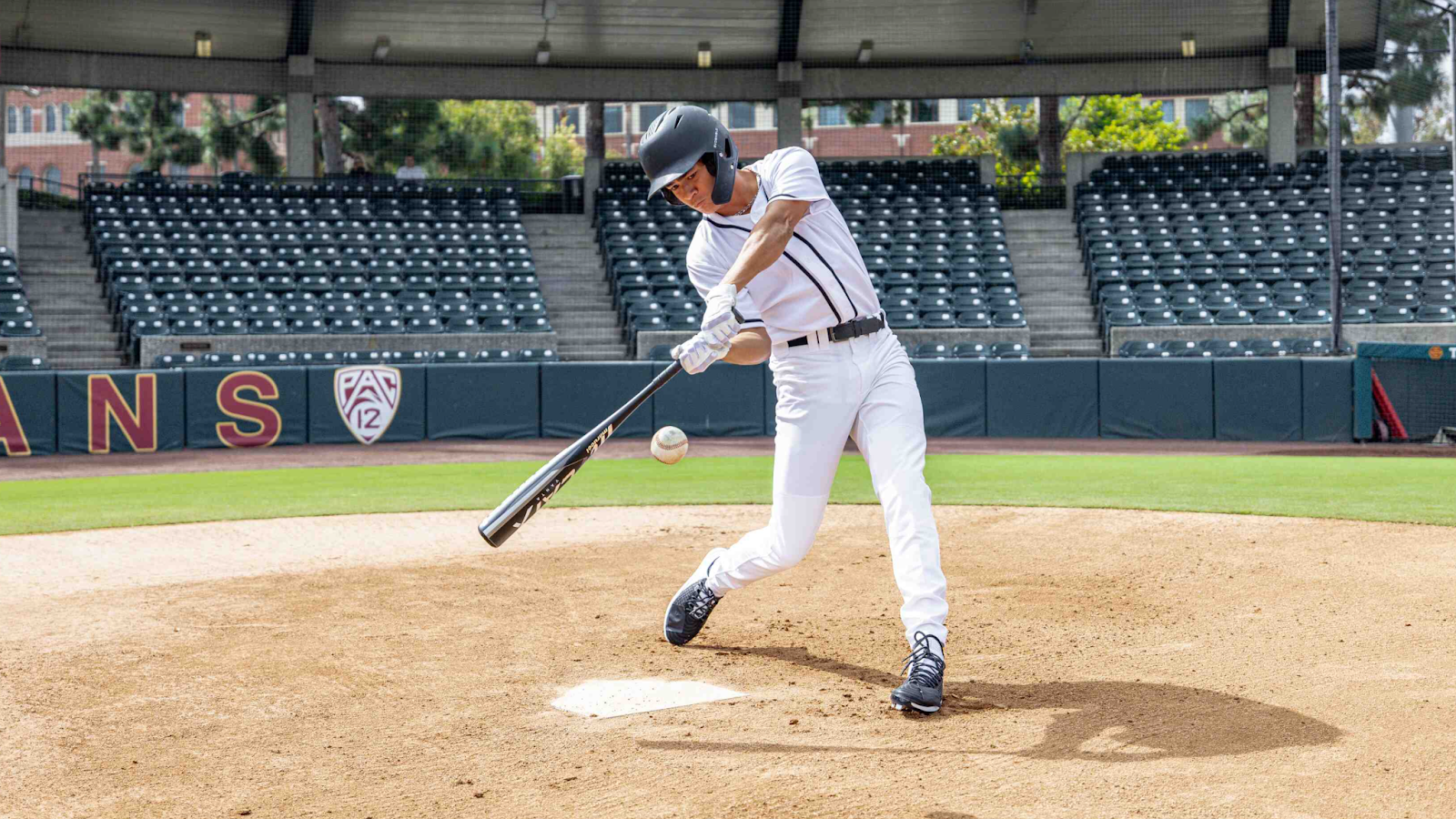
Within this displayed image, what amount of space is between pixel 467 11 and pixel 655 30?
382 cm

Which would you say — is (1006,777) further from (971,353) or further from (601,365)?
(971,353)

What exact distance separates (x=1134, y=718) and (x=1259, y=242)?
2198 cm

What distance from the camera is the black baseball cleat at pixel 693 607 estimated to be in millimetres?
5066

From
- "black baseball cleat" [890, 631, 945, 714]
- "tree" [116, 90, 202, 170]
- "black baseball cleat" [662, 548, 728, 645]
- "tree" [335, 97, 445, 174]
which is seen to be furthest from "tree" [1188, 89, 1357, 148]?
"black baseball cleat" [890, 631, 945, 714]

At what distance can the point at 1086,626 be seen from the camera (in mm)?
5461

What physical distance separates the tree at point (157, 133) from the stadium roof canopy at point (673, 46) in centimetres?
1238

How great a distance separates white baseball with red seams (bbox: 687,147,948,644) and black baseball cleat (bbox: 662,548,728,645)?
58 cm

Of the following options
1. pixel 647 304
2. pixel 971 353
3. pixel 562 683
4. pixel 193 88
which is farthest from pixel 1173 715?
pixel 193 88

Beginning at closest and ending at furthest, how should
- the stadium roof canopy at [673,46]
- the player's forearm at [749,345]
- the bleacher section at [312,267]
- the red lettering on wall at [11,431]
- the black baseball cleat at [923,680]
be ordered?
the black baseball cleat at [923,680] < the player's forearm at [749,345] < the red lettering on wall at [11,431] < the bleacher section at [312,267] < the stadium roof canopy at [673,46]

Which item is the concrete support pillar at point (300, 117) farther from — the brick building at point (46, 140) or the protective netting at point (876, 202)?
the brick building at point (46, 140)

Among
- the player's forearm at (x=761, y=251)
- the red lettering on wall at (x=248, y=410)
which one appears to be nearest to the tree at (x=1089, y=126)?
the red lettering on wall at (x=248, y=410)

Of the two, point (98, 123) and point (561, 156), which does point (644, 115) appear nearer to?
point (561, 156)

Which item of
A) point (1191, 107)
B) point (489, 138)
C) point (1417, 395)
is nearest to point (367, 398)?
point (1417, 395)

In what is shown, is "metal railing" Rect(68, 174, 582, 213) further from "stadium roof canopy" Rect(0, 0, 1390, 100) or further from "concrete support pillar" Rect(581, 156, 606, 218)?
"stadium roof canopy" Rect(0, 0, 1390, 100)
